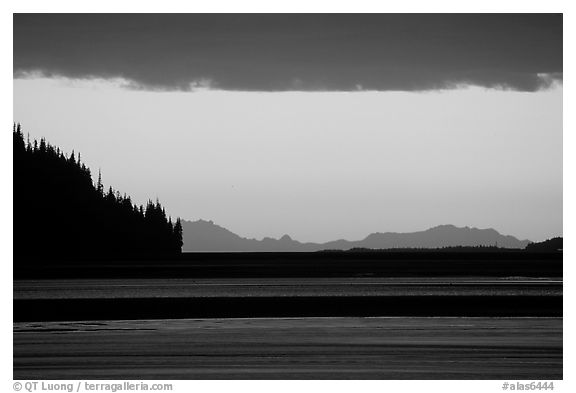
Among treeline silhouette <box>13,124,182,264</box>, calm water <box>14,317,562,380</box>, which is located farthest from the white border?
treeline silhouette <box>13,124,182,264</box>

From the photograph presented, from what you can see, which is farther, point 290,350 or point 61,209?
point 61,209

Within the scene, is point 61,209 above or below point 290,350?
above
